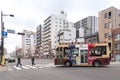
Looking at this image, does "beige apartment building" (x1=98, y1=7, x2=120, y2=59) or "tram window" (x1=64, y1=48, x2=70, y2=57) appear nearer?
"tram window" (x1=64, y1=48, x2=70, y2=57)

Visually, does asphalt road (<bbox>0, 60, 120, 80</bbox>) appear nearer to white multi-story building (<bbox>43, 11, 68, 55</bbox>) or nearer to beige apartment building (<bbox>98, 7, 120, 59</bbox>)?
beige apartment building (<bbox>98, 7, 120, 59</bbox>)

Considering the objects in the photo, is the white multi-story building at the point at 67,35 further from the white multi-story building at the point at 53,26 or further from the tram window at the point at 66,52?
the tram window at the point at 66,52

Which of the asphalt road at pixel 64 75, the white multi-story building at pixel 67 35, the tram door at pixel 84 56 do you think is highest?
the white multi-story building at pixel 67 35

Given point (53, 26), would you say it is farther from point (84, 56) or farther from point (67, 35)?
point (84, 56)

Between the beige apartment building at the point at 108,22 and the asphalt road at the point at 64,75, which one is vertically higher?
the beige apartment building at the point at 108,22

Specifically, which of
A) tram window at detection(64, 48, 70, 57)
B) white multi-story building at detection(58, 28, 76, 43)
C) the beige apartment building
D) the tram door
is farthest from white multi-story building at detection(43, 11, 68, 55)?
the tram door

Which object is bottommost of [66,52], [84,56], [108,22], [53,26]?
[84,56]

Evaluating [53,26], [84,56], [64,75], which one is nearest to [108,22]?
[84,56]

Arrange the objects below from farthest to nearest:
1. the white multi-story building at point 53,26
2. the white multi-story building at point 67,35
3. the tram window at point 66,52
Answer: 1. the white multi-story building at point 53,26
2. the white multi-story building at point 67,35
3. the tram window at point 66,52

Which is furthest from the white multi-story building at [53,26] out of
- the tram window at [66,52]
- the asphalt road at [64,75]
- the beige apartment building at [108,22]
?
the asphalt road at [64,75]

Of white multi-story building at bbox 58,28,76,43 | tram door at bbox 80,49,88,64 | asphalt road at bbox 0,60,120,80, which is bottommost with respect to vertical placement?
asphalt road at bbox 0,60,120,80

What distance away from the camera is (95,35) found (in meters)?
92.6

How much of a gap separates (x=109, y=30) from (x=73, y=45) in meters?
48.4

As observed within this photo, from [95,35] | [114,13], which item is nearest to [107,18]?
[114,13]
